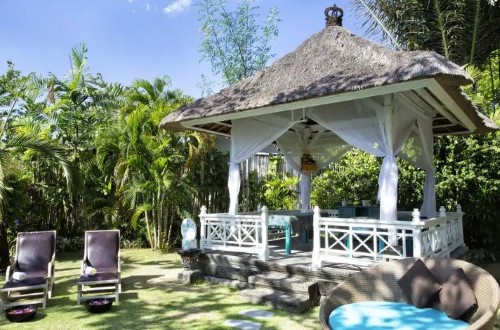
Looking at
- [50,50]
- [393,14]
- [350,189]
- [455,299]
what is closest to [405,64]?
[455,299]

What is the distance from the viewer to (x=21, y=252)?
591 cm

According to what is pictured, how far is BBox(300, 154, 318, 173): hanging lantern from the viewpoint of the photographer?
888cm

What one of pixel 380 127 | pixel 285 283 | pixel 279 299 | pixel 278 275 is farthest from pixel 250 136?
pixel 279 299

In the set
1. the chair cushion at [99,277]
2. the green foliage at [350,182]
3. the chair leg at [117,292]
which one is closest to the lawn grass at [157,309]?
the chair leg at [117,292]

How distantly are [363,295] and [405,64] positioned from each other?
9.80 feet

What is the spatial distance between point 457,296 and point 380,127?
9.06 feet

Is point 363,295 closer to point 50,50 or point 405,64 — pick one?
point 405,64

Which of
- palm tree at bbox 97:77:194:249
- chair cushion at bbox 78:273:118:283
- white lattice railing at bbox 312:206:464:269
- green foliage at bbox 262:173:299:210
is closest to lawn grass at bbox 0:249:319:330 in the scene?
chair cushion at bbox 78:273:118:283

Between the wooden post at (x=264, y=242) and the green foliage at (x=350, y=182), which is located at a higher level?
the green foliage at (x=350, y=182)

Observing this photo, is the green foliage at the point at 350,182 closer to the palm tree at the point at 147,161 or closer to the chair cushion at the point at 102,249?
the palm tree at the point at 147,161

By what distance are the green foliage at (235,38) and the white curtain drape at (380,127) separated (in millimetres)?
14167

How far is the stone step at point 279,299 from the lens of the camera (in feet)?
16.5

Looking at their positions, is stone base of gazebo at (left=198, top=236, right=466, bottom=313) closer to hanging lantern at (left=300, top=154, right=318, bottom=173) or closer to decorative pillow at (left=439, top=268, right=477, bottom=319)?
decorative pillow at (left=439, top=268, right=477, bottom=319)

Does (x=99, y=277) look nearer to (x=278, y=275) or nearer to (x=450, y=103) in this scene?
(x=278, y=275)
